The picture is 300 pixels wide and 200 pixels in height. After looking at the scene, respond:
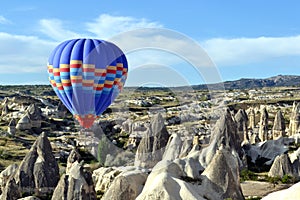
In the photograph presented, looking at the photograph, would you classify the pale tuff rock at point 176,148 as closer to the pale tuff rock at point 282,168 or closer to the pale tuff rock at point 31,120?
the pale tuff rock at point 282,168

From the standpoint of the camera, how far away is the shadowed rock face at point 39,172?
29.1 m

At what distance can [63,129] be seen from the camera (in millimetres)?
77125

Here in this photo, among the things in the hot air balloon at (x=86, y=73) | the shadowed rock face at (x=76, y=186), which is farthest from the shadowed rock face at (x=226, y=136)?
the shadowed rock face at (x=76, y=186)

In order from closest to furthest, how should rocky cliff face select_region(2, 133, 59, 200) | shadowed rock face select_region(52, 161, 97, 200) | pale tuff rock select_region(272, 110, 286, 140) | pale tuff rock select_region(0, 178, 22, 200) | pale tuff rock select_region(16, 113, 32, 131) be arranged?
shadowed rock face select_region(52, 161, 97, 200), pale tuff rock select_region(0, 178, 22, 200), rocky cliff face select_region(2, 133, 59, 200), pale tuff rock select_region(272, 110, 286, 140), pale tuff rock select_region(16, 113, 32, 131)

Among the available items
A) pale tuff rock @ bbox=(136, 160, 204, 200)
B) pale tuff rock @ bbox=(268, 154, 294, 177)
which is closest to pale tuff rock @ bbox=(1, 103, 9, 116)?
pale tuff rock @ bbox=(268, 154, 294, 177)

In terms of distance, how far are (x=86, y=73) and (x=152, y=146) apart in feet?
25.3

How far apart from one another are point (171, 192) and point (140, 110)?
81.2 metres

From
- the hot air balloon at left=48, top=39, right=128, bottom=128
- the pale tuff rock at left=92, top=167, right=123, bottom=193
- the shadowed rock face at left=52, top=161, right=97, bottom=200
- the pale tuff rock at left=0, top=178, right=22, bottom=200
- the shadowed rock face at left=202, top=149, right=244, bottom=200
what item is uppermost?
the hot air balloon at left=48, top=39, right=128, bottom=128

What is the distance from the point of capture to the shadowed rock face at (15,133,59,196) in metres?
29.1

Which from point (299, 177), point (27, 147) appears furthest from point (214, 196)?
point (27, 147)

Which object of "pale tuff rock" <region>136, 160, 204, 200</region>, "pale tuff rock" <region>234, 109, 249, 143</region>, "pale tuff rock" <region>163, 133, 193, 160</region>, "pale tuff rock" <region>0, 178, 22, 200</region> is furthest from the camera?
"pale tuff rock" <region>234, 109, 249, 143</region>

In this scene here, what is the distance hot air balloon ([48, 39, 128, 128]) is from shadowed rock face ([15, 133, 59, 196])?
5.66m

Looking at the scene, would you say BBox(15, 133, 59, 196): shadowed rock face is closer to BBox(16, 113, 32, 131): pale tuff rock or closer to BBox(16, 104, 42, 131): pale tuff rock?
BBox(16, 113, 32, 131): pale tuff rock

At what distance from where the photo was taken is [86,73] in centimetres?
3466
